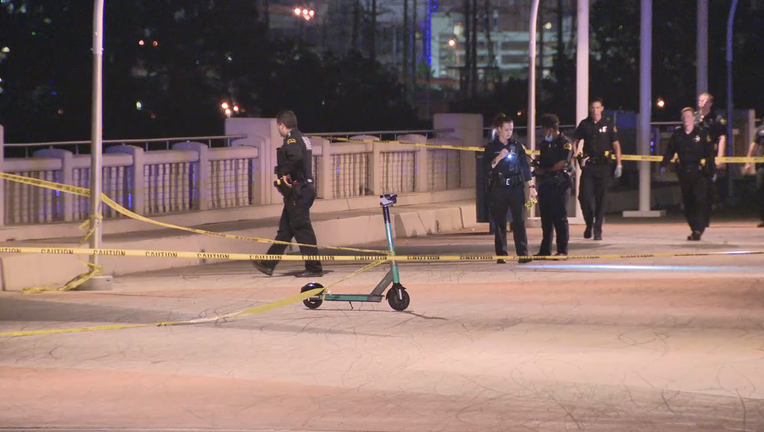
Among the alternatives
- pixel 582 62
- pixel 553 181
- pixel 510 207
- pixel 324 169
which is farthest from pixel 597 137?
pixel 324 169

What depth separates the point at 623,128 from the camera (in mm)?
33250

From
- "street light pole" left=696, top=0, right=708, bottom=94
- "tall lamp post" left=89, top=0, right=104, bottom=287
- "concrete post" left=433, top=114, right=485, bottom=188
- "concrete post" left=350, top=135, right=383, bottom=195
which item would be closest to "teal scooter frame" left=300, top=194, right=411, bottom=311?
"tall lamp post" left=89, top=0, right=104, bottom=287

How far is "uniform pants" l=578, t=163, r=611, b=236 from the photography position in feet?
57.2

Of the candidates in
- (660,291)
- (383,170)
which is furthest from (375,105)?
(660,291)

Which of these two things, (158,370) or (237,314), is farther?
(237,314)

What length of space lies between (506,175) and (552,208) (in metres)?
0.90

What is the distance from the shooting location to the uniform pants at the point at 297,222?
46.3ft

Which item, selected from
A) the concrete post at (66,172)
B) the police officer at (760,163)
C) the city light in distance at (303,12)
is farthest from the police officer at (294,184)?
the city light in distance at (303,12)

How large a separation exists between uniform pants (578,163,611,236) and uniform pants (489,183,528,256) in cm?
275

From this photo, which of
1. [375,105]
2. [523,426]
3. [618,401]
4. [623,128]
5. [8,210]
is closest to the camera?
[523,426]

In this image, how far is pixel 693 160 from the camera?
17.1 metres

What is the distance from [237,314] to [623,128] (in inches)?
917

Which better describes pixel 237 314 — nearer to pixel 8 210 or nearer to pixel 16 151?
pixel 8 210

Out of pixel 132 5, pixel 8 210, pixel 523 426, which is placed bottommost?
pixel 523 426
